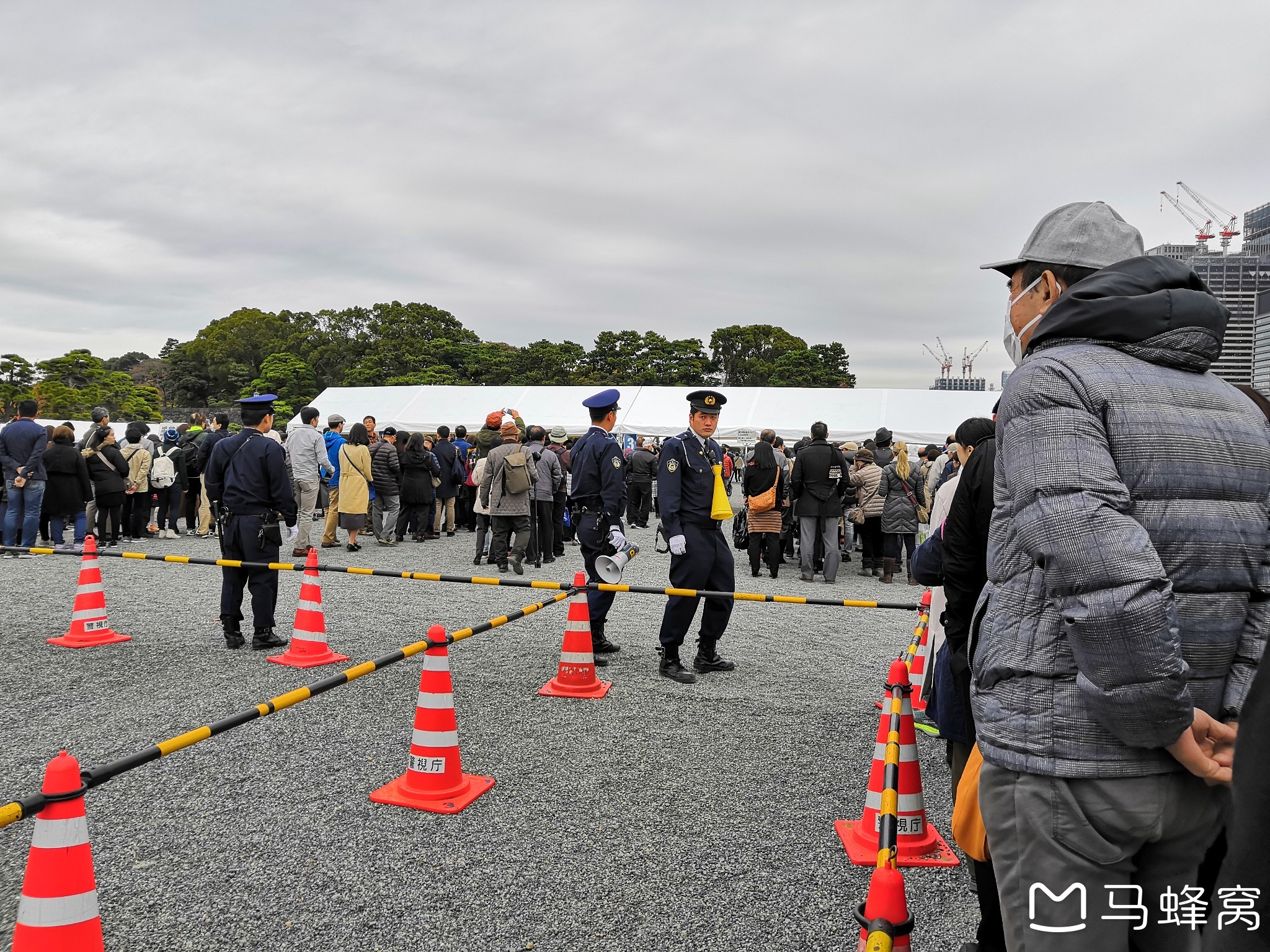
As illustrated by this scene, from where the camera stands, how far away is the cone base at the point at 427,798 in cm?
375

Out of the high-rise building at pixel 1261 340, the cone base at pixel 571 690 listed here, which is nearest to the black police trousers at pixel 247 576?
the cone base at pixel 571 690

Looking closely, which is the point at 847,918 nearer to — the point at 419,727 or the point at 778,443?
the point at 419,727

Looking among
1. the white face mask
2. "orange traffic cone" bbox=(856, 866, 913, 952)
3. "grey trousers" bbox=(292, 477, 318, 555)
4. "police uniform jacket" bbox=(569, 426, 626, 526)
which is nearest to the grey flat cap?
the white face mask

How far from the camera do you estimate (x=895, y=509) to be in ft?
36.8

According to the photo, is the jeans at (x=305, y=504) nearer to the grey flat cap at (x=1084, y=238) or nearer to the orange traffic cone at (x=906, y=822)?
the orange traffic cone at (x=906, y=822)

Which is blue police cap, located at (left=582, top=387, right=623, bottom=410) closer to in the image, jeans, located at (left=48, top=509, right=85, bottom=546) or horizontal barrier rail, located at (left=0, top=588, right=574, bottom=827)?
horizontal barrier rail, located at (left=0, top=588, right=574, bottom=827)

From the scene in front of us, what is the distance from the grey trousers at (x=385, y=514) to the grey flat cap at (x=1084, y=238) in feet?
40.9

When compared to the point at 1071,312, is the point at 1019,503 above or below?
below

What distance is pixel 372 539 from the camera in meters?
14.4

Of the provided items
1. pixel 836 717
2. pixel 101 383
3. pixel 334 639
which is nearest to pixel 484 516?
pixel 334 639

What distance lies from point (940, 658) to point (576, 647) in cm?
291

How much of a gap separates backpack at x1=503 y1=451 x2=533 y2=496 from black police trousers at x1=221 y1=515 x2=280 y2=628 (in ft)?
13.8

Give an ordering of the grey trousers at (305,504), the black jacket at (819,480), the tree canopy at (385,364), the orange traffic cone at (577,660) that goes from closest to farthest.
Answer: the orange traffic cone at (577,660) → the black jacket at (819,480) → the grey trousers at (305,504) → the tree canopy at (385,364)

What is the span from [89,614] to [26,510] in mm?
5673
